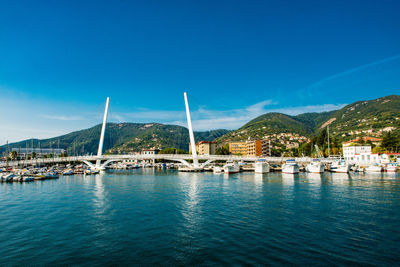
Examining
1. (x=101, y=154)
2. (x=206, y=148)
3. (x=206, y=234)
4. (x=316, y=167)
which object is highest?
(x=206, y=148)

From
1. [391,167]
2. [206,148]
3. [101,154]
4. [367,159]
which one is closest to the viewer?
[391,167]

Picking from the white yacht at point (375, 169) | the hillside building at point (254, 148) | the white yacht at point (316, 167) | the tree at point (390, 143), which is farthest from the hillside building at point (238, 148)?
the white yacht at point (375, 169)

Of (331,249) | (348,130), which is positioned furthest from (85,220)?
(348,130)

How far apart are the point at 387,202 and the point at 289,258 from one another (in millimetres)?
18674

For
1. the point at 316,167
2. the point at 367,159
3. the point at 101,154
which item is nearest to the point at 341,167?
the point at 316,167

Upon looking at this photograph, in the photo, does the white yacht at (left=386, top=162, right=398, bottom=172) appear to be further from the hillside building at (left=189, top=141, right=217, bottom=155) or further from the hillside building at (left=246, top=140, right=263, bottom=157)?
the hillside building at (left=189, top=141, right=217, bottom=155)

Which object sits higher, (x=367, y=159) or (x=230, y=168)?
(x=367, y=159)

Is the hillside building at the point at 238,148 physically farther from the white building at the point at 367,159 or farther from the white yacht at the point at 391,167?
the white yacht at the point at 391,167

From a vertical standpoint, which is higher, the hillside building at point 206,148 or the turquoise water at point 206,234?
the hillside building at point 206,148

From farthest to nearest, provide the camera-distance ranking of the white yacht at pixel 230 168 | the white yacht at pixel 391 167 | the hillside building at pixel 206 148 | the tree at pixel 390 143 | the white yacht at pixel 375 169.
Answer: the hillside building at pixel 206 148
the tree at pixel 390 143
the white yacht at pixel 230 168
the white yacht at pixel 375 169
the white yacht at pixel 391 167

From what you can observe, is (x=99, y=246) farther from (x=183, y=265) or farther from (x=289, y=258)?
(x=289, y=258)

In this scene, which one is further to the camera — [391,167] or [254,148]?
[254,148]

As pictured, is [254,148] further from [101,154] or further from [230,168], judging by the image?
[101,154]

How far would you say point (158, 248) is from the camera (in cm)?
1234
